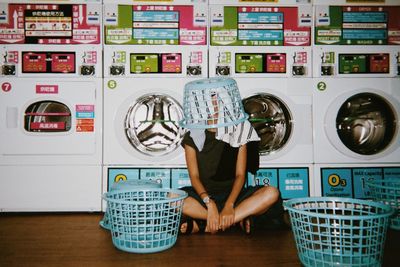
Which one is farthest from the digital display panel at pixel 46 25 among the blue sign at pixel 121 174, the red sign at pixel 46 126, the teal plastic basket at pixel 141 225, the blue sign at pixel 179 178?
the teal plastic basket at pixel 141 225

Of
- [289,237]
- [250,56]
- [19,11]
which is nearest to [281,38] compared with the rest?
[250,56]

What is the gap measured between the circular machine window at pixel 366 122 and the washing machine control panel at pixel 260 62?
1.62ft

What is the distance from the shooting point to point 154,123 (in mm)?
2695

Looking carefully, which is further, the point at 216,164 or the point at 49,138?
the point at 49,138

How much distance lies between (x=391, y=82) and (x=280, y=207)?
1.56 meters

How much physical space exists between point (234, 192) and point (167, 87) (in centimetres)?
109

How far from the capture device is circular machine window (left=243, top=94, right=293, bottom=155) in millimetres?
2666

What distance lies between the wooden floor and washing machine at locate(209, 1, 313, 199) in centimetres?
73

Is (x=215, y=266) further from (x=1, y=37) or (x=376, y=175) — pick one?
(x=1, y=37)

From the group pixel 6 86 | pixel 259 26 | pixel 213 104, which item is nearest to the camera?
pixel 213 104

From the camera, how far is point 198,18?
8.61 ft

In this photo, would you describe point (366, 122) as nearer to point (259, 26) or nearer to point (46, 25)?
point (259, 26)

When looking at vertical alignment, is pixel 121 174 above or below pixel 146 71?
below

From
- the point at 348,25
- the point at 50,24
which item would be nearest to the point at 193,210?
the point at 50,24
